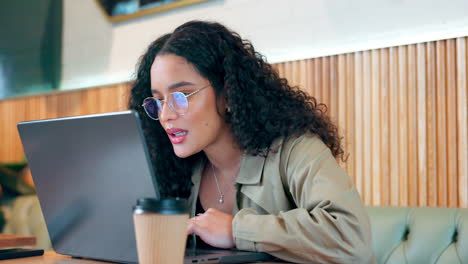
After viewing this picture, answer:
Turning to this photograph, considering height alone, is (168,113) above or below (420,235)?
above

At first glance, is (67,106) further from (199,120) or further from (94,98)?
(199,120)

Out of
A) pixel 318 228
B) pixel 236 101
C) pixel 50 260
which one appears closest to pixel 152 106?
pixel 236 101

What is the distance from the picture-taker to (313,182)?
152 centimetres

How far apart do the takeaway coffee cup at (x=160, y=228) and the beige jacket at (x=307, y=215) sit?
48 centimetres

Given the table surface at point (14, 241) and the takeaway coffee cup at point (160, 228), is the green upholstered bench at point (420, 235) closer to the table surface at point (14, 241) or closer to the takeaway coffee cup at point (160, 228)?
the table surface at point (14, 241)

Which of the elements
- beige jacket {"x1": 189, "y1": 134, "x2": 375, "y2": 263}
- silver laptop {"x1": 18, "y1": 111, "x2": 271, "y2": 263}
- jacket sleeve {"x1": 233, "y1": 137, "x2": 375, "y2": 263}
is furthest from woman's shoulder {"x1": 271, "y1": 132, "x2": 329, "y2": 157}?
silver laptop {"x1": 18, "y1": 111, "x2": 271, "y2": 263}

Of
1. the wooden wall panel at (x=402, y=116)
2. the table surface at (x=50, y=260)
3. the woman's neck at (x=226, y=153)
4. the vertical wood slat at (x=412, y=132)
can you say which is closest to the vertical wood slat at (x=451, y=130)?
the wooden wall panel at (x=402, y=116)

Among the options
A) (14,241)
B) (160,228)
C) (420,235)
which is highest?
(160,228)

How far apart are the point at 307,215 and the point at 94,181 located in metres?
0.49

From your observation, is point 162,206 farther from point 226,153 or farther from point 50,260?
point 226,153

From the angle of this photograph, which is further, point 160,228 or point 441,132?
point 441,132

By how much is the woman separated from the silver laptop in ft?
0.32

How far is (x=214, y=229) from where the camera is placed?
141cm

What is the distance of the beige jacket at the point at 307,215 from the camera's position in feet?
4.43
